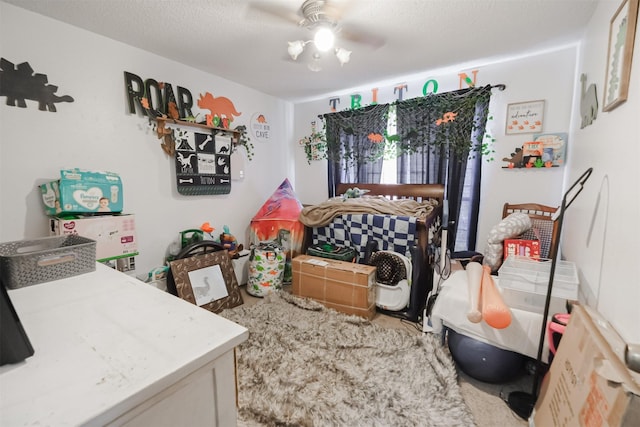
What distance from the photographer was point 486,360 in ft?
4.67

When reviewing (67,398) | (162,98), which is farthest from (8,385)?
(162,98)

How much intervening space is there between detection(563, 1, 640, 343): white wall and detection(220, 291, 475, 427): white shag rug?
0.80 metres

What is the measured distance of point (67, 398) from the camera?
0.45 m

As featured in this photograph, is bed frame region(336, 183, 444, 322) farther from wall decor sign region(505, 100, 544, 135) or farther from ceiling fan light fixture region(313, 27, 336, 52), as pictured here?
ceiling fan light fixture region(313, 27, 336, 52)

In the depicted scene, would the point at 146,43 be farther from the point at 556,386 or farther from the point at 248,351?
the point at 556,386

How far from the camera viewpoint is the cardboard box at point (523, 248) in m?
1.95

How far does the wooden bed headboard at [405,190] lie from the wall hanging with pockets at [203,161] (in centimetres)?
140

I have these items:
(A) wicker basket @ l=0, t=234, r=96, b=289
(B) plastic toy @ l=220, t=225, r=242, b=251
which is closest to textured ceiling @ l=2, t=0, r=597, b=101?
(A) wicker basket @ l=0, t=234, r=96, b=289

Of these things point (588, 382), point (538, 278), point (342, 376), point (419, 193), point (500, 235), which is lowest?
point (342, 376)

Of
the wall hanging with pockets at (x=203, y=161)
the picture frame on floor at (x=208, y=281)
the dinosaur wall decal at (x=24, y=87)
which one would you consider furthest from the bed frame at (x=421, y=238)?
the dinosaur wall decal at (x=24, y=87)

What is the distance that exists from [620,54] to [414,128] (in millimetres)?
1793

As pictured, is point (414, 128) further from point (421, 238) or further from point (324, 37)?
point (324, 37)

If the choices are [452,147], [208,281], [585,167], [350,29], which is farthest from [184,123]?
[585,167]

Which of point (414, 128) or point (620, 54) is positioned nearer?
point (620, 54)
